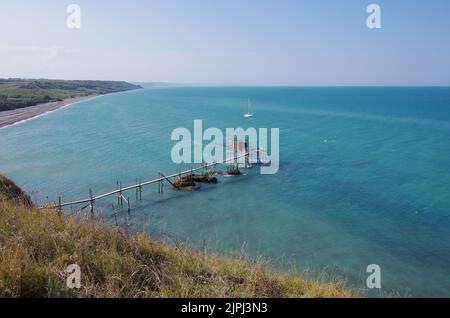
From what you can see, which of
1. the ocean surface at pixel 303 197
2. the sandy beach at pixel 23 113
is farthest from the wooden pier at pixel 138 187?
the sandy beach at pixel 23 113

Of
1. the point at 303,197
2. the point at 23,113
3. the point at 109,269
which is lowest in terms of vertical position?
the point at 303,197

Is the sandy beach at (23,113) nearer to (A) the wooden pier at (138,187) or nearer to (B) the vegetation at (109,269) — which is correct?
(A) the wooden pier at (138,187)

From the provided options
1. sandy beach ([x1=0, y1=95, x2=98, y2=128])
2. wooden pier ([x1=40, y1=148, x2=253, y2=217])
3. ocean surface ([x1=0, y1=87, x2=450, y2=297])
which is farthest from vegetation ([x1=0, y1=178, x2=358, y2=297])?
sandy beach ([x1=0, y1=95, x2=98, y2=128])

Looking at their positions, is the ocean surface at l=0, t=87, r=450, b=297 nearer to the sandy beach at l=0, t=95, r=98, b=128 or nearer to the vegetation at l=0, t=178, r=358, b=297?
the vegetation at l=0, t=178, r=358, b=297

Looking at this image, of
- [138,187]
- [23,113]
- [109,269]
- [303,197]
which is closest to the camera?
[109,269]

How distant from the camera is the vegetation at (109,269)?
4820 millimetres

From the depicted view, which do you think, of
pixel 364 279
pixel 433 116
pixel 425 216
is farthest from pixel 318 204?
pixel 433 116

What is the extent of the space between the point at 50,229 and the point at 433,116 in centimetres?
11997

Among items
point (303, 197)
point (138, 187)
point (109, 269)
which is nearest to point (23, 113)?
point (138, 187)

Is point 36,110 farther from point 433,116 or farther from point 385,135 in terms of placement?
point 433,116

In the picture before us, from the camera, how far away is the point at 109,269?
5.52 metres

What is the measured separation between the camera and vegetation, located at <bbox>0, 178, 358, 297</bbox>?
15.8ft

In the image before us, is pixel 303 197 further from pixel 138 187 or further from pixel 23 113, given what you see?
pixel 23 113

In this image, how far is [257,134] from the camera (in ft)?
252
